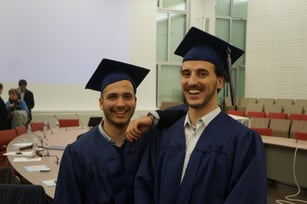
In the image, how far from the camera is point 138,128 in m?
1.96

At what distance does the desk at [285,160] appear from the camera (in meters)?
5.39

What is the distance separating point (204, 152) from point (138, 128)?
0.41m

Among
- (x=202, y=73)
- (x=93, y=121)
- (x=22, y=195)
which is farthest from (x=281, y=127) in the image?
(x=202, y=73)

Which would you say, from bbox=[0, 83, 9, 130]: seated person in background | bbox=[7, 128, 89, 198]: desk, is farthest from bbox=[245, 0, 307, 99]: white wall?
→ bbox=[0, 83, 9, 130]: seated person in background

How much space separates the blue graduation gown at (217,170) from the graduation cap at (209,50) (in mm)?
265

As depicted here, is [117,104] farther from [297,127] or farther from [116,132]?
[297,127]

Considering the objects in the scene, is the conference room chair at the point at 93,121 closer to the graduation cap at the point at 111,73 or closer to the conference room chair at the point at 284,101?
the graduation cap at the point at 111,73

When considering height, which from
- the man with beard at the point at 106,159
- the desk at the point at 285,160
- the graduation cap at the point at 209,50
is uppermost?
the graduation cap at the point at 209,50

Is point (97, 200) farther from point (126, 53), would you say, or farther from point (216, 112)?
point (126, 53)

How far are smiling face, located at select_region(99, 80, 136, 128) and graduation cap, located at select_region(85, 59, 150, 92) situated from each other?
0.19ft

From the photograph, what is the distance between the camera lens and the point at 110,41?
35.0 ft

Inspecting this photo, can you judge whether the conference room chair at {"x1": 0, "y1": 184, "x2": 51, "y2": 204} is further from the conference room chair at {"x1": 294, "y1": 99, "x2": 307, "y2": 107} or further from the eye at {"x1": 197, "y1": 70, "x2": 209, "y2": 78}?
the conference room chair at {"x1": 294, "y1": 99, "x2": 307, "y2": 107}

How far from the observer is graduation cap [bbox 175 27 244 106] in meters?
1.84

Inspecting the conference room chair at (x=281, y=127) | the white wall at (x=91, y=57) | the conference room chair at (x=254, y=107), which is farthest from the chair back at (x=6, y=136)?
the conference room chair at (x=254, y=107)
